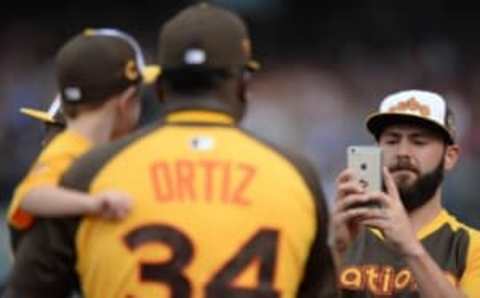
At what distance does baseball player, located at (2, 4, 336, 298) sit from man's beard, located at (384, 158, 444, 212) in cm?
138

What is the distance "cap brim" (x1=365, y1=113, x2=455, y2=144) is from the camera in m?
5.33

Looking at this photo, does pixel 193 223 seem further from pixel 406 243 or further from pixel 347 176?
pixel 406 243

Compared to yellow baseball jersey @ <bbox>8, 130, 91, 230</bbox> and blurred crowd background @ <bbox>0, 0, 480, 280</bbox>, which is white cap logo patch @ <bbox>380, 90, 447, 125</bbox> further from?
blurred crowd background @ <bbox>0, 0, 480, 280</bbox>

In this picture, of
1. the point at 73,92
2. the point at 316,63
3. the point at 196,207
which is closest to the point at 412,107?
the point at 73,92

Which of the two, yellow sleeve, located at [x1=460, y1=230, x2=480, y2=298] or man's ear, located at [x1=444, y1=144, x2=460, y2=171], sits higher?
man's ear, located at [x1=444, y1=144, x2=460, y2=171]

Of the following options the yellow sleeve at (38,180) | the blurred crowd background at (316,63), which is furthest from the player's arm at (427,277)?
the blurred crowd background at (316,63)

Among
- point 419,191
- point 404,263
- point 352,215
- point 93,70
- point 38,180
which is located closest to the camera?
point 93,70

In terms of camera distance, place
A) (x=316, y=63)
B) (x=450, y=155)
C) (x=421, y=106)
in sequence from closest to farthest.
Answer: (x=421, y=106) < (x=450, y=155) < (x=316, y=63)

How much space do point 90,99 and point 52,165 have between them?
0.27 m

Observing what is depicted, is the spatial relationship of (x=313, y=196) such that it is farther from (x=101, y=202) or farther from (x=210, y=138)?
(x=101, y=202)

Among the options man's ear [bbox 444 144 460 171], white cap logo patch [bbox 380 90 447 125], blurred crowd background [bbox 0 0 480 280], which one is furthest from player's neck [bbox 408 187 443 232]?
blurred crowd background [bbox 0 0 480 280]

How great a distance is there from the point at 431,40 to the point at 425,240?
927cm

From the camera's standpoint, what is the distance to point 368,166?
4.76 meters

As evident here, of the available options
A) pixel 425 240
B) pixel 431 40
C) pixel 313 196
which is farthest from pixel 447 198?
pixel 313 196
